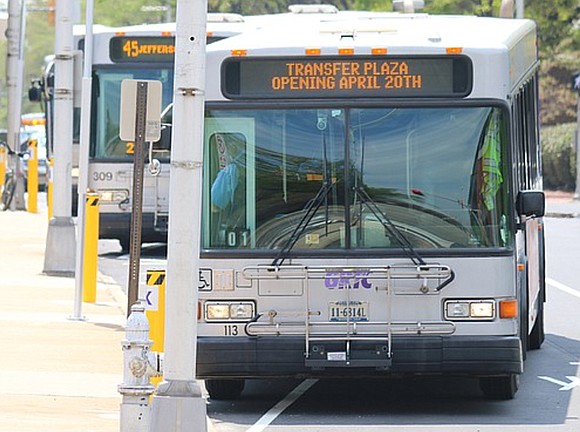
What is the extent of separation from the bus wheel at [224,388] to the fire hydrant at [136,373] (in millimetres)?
2748

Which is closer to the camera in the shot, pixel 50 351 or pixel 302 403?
pixel 302 403

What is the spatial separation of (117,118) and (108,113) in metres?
0.16

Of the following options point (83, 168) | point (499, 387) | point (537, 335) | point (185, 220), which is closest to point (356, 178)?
point (499, 387)

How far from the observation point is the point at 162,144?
1230cm

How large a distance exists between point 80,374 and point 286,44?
350cm

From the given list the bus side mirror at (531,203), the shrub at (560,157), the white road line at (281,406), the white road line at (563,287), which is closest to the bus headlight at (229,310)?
the white road line at (281,406)

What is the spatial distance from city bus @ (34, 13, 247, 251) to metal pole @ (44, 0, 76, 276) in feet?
8.69

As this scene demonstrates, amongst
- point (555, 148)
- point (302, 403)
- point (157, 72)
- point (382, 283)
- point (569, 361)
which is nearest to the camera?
point (382, 283)

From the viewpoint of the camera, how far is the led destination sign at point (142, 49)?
960 inches

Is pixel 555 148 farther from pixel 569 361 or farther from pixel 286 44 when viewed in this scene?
pixel 286 44

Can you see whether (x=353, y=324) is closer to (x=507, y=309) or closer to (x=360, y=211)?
(x=360, y=211)

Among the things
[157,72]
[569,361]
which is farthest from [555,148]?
[569,361]

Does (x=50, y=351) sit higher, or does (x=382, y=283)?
(x=382, y=283)

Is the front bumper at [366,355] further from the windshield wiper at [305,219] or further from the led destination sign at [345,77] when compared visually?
the led destination sign at [345,77]
